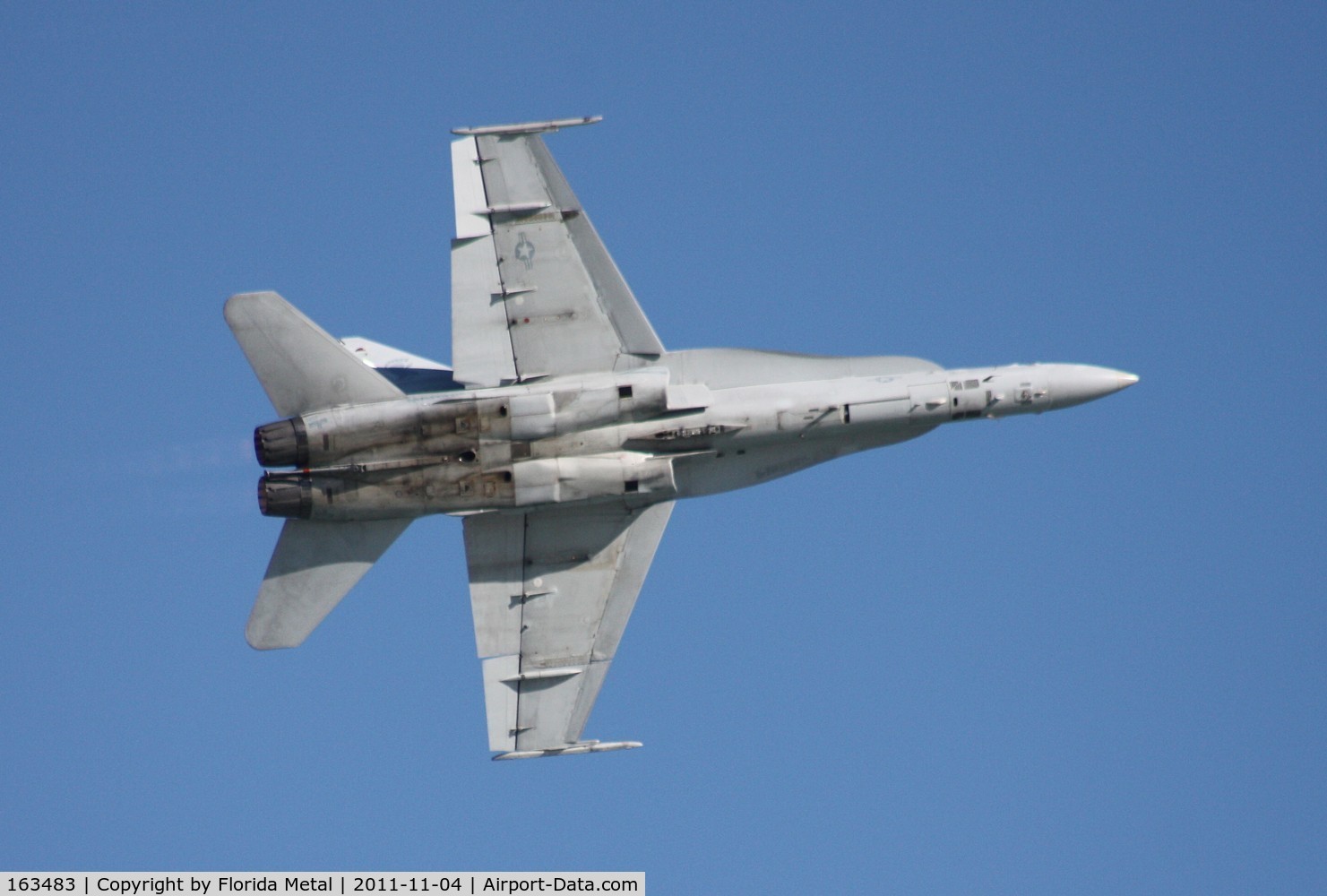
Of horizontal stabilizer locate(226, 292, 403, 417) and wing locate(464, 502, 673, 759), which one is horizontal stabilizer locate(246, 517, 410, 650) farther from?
horizontal stabilizer locate(226, 292, 403, 417)

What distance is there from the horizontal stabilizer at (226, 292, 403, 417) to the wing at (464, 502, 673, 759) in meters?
2.94

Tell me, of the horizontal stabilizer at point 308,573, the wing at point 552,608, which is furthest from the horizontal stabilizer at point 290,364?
the wing at point 552,608

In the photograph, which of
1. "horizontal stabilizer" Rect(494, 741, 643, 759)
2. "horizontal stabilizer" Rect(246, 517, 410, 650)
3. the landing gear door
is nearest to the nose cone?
the landing gear door

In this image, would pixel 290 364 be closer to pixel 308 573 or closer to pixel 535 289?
pixel 308 573

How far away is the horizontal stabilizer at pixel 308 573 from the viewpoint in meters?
25.3

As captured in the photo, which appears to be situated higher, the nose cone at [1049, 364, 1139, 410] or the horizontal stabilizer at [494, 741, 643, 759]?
the nose cone at [1049, 364, 1139, 410]

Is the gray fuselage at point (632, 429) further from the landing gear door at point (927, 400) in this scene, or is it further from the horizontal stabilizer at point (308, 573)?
the horizontal stabilizer at point (308, 573)

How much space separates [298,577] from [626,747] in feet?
17.2

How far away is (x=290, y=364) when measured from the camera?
2461 centimetres

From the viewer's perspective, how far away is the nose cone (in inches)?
1023

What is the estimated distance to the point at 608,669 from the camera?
87.3ft

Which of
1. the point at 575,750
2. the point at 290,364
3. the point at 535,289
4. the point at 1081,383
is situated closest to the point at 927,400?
the point at 1081,383

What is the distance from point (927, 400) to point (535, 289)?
18.2 ft

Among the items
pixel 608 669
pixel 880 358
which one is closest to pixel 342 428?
pixel 608 669
